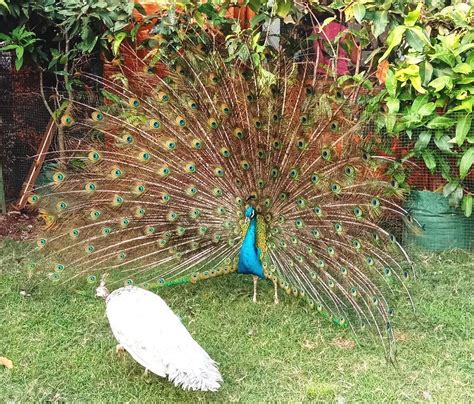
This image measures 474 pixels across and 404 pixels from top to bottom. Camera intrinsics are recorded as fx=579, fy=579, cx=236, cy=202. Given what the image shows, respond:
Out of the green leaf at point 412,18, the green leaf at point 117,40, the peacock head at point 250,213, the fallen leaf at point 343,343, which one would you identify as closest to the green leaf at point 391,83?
the green leaf at point 412,18

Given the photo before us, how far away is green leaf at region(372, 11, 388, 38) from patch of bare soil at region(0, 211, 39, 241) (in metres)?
3.49

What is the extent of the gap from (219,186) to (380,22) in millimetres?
1623

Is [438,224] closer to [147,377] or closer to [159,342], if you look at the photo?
[147,377]

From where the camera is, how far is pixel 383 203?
3887mm

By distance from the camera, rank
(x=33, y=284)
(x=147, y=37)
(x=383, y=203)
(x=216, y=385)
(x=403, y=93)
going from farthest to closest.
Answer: (x=147, y=37), (x=403, y=93), (x=33, y=284), (x=383, y=203), (x=216, y=385)

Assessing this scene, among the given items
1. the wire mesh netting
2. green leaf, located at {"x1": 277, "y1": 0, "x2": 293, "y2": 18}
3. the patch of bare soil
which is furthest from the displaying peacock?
the wire mesh netting

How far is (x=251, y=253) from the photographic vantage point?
3.85 metres

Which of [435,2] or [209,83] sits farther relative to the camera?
[435,2]

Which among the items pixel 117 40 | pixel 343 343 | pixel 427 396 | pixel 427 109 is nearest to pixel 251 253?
pixel 343 343

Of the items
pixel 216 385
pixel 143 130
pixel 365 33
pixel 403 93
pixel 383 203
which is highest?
pixel 365 33

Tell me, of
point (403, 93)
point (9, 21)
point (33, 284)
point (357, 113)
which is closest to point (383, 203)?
point (357, 113)

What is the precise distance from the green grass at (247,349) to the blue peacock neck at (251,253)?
1.07ft

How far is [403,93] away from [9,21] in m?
3.59

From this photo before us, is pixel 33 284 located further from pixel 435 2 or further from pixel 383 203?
pixel 435 2
